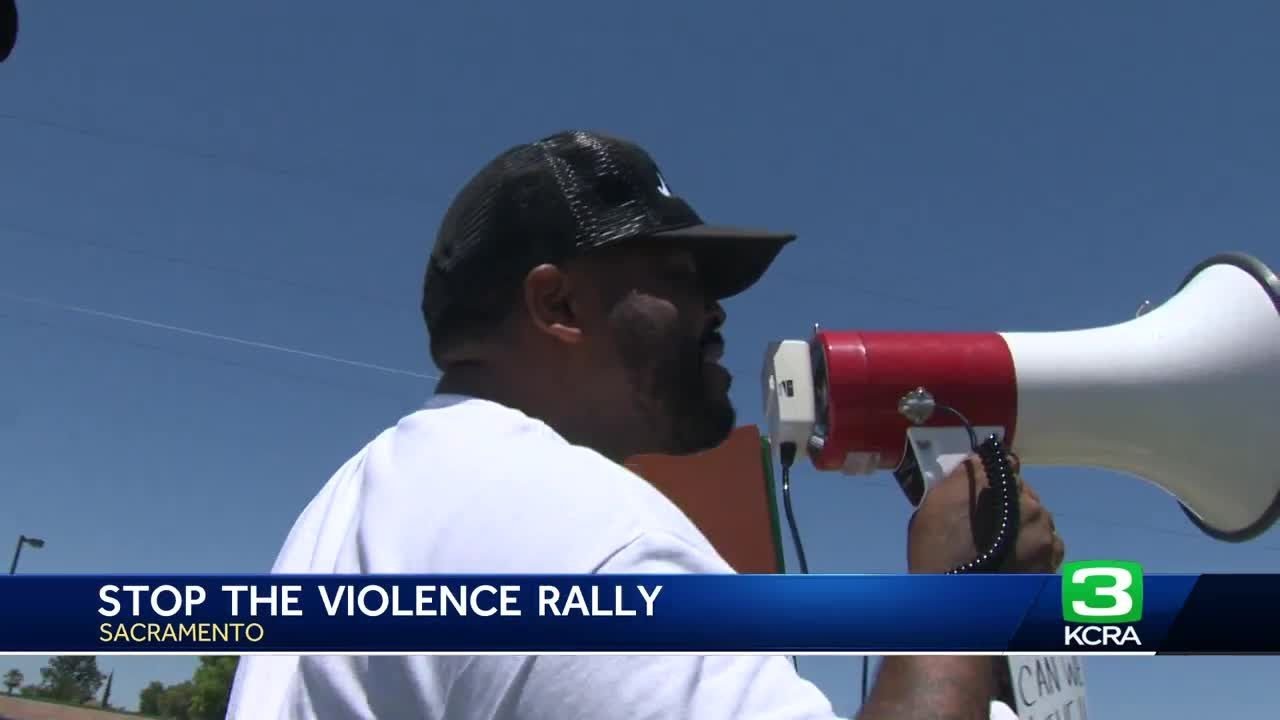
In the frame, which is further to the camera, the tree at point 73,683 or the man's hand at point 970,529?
the tree at point 73,683

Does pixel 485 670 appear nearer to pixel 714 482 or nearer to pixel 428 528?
pixel 428 528

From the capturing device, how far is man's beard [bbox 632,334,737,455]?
6.15 ft

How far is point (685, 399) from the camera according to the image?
1921 mm

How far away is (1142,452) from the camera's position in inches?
109

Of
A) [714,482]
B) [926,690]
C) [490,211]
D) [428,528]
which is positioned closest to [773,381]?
[714,482]

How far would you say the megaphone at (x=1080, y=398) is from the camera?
2641mm

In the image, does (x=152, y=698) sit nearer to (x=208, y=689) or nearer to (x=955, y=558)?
(x=208, y=689)

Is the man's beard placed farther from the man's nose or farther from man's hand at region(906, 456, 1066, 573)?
man's hand at region(906, 456, 1066, 573)

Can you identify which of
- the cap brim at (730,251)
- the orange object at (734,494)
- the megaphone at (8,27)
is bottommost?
the orange object at (734,494)

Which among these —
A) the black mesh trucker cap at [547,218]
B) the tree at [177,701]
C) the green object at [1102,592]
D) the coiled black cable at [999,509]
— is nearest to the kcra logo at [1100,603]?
the green object at [1102,592]

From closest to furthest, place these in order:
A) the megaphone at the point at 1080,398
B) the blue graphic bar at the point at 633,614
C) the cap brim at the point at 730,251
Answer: the blue graphic bar at the point at 633,614
the cap brim at the point at 730,251
the megaphone at the point at 1080,398

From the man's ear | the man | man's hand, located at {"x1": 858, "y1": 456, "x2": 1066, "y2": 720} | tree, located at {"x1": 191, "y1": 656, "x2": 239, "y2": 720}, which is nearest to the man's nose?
Answer: the man

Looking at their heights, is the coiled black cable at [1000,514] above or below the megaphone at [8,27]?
below

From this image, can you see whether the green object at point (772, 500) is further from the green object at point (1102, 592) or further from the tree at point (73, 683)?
the tree at point (73, 683)
